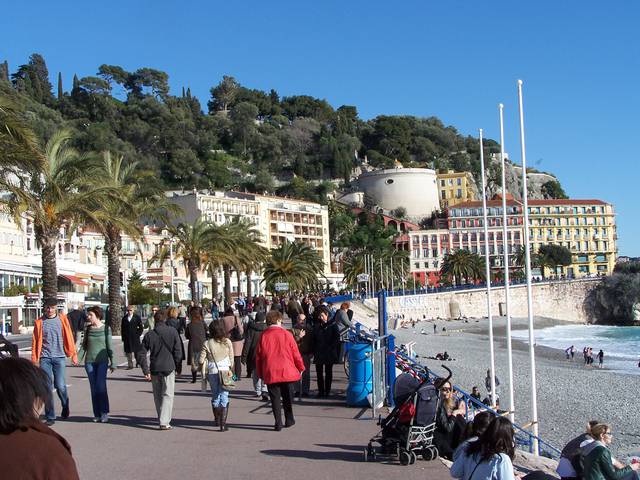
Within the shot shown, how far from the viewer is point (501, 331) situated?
80.3m

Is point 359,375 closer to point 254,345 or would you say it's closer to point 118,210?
point 254,345

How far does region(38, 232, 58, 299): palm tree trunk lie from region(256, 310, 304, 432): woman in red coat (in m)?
13.7

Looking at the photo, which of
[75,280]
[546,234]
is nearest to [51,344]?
[75,280]

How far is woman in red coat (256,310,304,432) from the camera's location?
10094 mm

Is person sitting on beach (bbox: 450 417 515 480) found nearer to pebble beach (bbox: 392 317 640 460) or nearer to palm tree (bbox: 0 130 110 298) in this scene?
pebble beach (bbox: 392 317 640 460)

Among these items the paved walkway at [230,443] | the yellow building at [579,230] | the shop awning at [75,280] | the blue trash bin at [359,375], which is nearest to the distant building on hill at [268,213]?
the yellow building at [579,230]

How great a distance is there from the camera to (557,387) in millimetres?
34844

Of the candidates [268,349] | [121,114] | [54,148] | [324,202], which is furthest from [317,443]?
[121,114]

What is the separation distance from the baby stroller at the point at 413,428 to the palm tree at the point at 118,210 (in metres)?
18.2

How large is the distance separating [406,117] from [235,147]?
149ft

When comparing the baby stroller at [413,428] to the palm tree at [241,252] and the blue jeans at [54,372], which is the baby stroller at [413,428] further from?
the palm tree at [241,252]

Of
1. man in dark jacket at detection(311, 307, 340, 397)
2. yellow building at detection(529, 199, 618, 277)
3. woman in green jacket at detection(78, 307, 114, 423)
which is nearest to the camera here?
woman in green jacket at detection(78, 307, 114, 423)

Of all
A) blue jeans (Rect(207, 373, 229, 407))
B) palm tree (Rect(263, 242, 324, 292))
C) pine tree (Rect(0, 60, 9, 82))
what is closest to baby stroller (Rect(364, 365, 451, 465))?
blue jeans (Rect(207, 373, 229, 407))

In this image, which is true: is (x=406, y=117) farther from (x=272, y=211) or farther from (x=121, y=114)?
(x=272, y=211)
